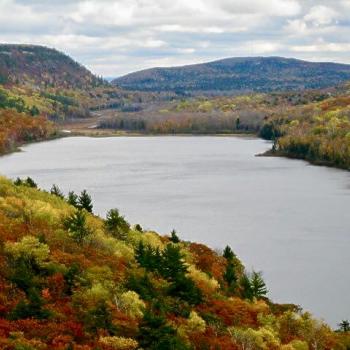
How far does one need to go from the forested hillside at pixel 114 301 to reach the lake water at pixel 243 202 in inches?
515

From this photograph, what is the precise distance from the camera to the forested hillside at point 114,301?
25125 millimetres

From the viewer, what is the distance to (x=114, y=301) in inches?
1188

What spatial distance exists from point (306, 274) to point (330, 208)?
116ft

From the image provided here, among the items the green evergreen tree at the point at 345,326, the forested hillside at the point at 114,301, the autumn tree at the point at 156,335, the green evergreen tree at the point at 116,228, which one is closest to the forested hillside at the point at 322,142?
the green evergreen tree at the point at 116,228

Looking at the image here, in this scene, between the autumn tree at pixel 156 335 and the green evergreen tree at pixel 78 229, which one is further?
the green evergreen tree at pixel 78 229

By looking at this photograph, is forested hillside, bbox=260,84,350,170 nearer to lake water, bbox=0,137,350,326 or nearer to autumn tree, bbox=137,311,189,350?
lake water, bbox=0,137,350,326

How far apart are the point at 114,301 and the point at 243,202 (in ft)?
228

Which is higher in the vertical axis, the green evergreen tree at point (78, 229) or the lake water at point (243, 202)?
the green evergreen tree at point (78, 229)

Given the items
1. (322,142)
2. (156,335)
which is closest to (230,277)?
(156,335)

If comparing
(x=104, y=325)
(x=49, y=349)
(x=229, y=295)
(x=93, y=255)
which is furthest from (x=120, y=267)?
(x=49, y=349)

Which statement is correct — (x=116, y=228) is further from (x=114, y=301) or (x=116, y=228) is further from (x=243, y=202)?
(x=243, y=202)

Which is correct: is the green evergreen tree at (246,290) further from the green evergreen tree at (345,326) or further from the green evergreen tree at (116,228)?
the green evergreen tree at (116,228)

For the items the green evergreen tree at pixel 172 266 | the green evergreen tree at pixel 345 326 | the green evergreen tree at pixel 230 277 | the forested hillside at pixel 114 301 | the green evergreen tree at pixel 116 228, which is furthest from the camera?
the green evergreen tree at pixel 116 228

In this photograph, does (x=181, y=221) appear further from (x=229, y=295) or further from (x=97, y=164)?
(x=97, y=164)
